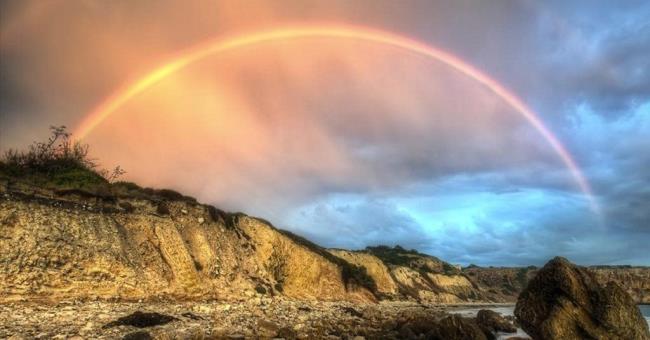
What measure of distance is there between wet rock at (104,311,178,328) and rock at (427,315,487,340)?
15175 mm

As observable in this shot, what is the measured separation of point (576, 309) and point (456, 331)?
5.78 m

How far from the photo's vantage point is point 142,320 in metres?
23.1

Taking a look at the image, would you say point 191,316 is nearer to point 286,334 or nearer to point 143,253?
point 286,334

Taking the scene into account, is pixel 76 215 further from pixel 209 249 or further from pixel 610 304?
pixel 610 304

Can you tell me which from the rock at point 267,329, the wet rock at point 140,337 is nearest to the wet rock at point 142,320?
Answer: the wet rock at point 140,337

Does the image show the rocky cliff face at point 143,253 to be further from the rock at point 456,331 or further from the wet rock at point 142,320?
the rock at point 456,331

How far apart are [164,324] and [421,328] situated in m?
16.5

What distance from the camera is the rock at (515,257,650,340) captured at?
19.5 meters

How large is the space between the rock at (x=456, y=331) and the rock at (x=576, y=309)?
8.06ft

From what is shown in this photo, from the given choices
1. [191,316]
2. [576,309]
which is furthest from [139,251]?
[576,309]

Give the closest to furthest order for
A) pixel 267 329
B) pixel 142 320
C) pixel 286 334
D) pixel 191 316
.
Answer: pixel 142 320 → pixel 286 334 → pixel 267 329 → pixel 191 316

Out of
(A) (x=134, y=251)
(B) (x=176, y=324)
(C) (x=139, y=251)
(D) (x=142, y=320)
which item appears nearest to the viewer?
(D) (x=142, y=320)

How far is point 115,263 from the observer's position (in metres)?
30.9

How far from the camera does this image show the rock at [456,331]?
72.2ft
